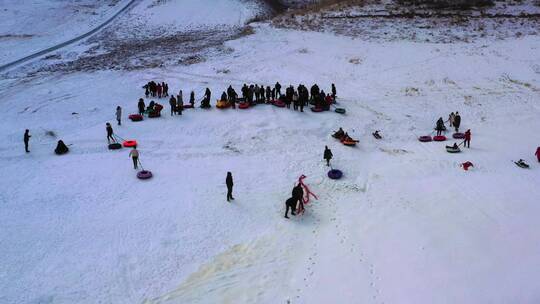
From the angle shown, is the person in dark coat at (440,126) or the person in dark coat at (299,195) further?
the person in dark coat at (440,126)

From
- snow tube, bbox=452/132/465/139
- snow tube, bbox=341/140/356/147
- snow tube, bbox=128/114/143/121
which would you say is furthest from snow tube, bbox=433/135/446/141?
snow tube, bbox=128/114/143/121

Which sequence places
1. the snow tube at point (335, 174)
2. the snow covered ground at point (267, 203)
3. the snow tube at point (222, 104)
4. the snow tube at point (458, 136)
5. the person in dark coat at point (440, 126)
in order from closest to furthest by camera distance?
1. the snow covered ground at point (267, 203)
2. the snow tube at point (335, 174)
3. the snow tube at point (458, 136)
4. the person in dark coat at point (440, 126)
5. the snow tube at point (222, 104)

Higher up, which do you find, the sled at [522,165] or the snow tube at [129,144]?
the snow tube at [129,144]

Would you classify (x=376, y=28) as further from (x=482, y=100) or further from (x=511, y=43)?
(x=482, y=100)

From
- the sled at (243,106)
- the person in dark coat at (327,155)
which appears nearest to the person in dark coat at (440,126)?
the person in dark coat at (327,155)

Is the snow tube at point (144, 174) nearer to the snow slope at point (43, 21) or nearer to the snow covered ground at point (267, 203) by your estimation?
the snow covered ground at point (267, 203)

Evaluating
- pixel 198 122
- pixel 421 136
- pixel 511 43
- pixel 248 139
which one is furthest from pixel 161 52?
pixel 511 43

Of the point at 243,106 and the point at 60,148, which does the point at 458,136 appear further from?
the point at 60,148
